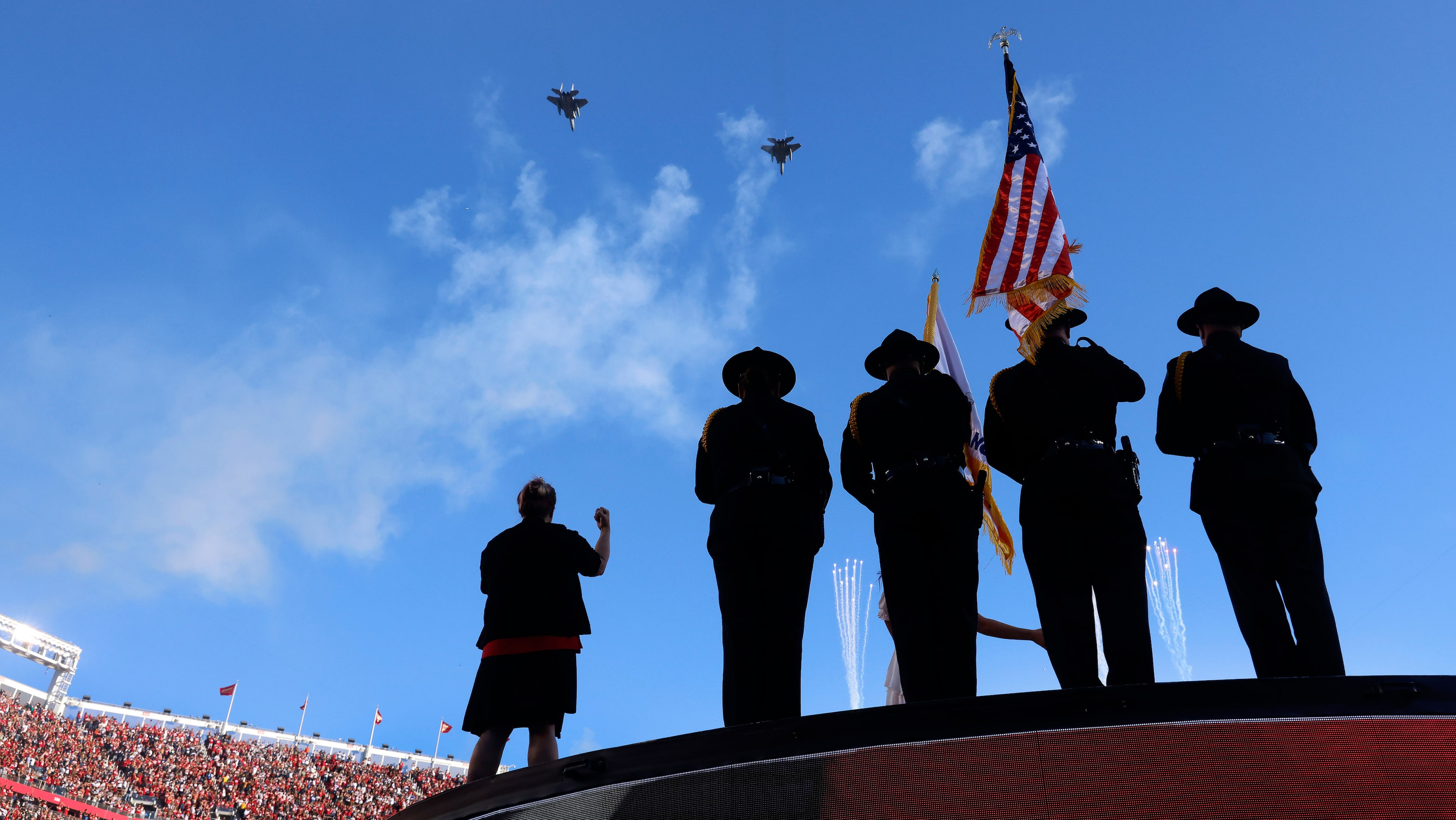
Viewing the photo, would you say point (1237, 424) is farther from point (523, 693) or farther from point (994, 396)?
point (523, 693)

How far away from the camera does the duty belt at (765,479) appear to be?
4406 mm

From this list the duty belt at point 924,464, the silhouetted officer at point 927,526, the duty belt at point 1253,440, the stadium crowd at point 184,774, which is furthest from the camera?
the stadium crowd at point 184,774

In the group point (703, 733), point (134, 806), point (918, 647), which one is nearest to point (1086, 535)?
point (918, 647)

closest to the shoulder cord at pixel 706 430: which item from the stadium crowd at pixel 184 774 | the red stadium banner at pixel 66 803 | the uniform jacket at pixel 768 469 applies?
the uniform jacket at pixel 768 469

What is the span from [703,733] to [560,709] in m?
2.04

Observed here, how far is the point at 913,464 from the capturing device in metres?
4.37

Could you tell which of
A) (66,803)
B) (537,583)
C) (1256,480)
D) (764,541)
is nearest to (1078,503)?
(1256,480)

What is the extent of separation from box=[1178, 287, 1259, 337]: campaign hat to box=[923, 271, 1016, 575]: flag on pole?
74.2 inches

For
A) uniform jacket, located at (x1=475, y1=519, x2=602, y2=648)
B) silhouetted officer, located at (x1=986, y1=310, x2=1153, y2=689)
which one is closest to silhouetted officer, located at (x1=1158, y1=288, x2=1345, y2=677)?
silhouetted officer, located at (x1=986, y1=310, x2=1153, y2=689)

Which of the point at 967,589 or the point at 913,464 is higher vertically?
the point at 913,464

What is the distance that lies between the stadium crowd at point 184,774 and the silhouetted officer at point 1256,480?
102 ft

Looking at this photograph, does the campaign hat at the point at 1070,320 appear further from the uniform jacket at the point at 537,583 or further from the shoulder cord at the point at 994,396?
the uniform jacket at the point at 537,583

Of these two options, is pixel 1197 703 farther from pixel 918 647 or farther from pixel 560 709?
pixel 560 709

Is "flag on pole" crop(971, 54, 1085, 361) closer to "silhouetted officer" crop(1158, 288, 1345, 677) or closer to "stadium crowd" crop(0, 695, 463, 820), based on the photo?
"silhouetted officer" crop(1158, 288, 1345, 677)
